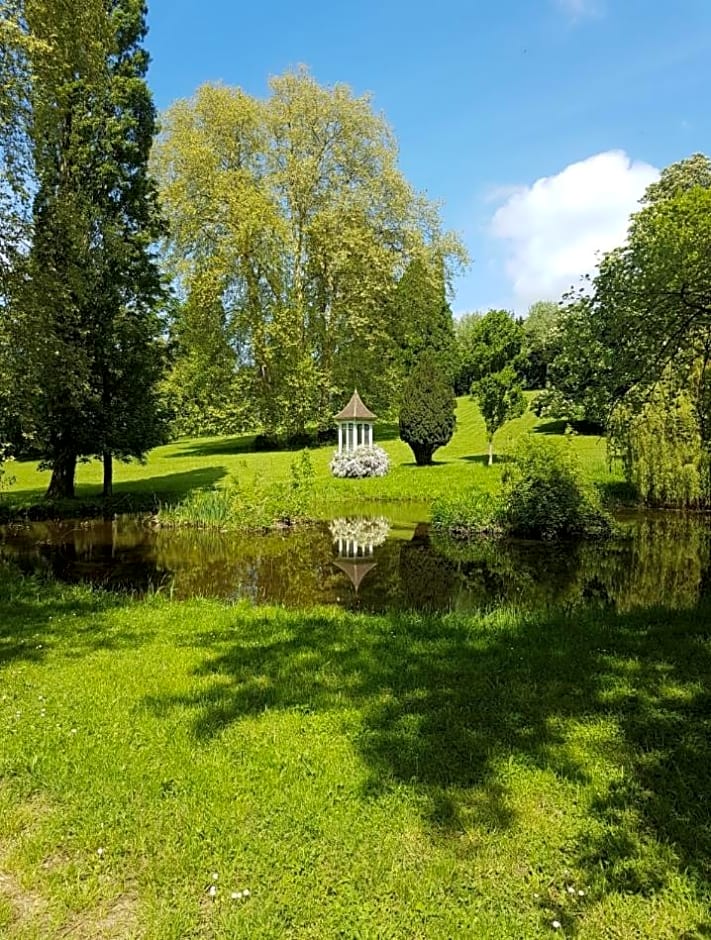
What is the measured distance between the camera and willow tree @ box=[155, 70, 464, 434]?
26.8 metres

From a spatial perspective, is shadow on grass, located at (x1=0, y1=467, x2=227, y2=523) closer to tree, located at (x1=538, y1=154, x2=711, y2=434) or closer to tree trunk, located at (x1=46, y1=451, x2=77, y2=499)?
tree trunk, located at (x1=46, y1=451, x2=77, y2=499)

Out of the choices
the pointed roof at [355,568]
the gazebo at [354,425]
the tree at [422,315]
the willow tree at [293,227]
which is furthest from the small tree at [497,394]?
the pointed roof at [355,568]

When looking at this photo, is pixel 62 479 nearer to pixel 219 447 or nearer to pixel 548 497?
pixel 548 497

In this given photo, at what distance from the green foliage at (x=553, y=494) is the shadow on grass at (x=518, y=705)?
649 cm

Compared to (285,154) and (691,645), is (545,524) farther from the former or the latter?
(285,154)

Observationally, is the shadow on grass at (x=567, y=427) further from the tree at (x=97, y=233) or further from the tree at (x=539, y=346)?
the tree at (x=97, y=233)

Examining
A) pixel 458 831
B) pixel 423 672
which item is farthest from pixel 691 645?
pixel 458 831

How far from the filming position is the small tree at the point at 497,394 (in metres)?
21.2

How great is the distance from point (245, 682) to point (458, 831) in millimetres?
2273

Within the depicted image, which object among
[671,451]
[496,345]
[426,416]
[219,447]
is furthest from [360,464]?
[219,447]

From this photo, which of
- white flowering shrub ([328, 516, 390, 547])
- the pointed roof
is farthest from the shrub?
the pointed roof

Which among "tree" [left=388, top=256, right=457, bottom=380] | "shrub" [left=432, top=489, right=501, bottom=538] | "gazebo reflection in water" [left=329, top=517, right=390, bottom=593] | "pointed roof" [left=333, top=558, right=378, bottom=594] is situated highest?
"tree" [left=388, top=256, right=457, bottom=380]

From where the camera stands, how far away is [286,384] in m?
28.3

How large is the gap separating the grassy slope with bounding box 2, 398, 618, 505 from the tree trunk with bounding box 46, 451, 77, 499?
1.85 feet
